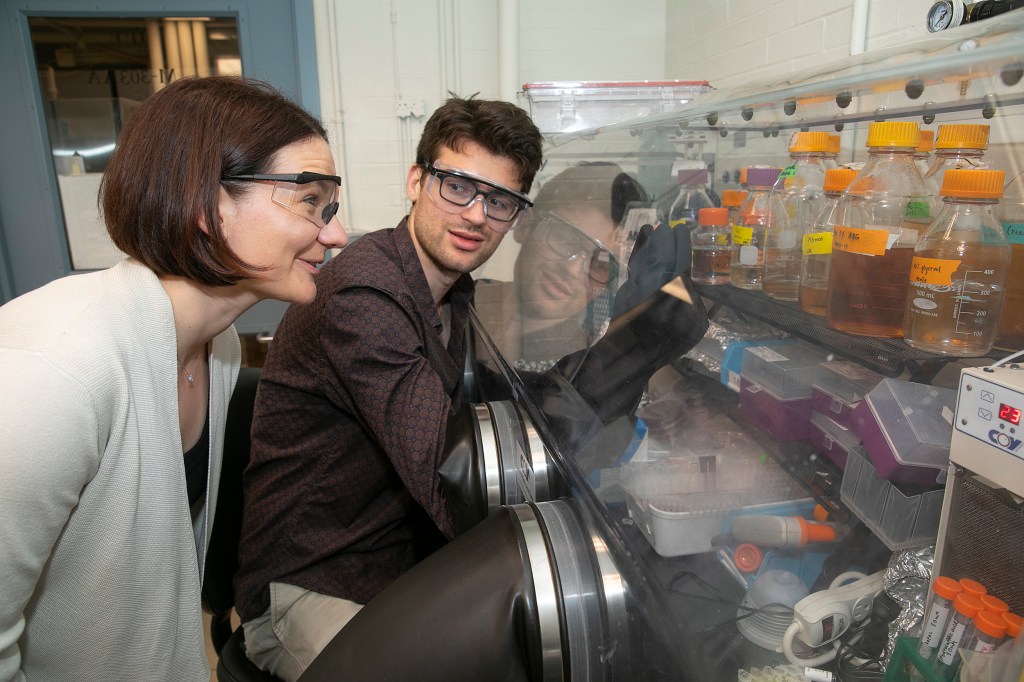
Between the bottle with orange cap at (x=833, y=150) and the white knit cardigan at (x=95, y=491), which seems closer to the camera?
the white knit cardigan at (x=95, y=491)

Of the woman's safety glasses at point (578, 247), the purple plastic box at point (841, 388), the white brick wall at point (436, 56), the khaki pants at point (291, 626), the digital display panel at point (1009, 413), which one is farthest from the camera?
the white brick wall at point (436, 56)

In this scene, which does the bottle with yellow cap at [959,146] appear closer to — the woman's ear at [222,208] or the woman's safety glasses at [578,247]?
the woman's safety glasses at [578,247]

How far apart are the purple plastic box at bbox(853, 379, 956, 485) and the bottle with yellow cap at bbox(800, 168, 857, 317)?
243 mm

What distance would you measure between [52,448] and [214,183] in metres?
0.41

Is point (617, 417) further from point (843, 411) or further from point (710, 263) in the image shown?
point (710, 263)


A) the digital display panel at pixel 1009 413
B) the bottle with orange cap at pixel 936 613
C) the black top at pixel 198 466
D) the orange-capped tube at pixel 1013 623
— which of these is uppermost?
the digital display panel at pixel 1009 413

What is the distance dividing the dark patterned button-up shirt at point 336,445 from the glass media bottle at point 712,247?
1.77 feet

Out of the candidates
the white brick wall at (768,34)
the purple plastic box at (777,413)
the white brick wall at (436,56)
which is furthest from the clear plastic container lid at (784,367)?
the white brick wall at (436,56)

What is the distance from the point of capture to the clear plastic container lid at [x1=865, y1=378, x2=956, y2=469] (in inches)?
23.9

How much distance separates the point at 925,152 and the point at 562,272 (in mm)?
722

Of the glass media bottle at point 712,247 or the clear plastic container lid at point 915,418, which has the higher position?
the glass media bottle at point 712,247

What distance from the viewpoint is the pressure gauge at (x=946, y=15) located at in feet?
3.16

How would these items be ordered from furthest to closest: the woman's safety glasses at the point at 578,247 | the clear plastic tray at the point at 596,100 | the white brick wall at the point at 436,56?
the white brick wall at the point at 436,56 < the clear plastic tray at the point at 596,100 < the woman's safety glasses at the point at 578,247

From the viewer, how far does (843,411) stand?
71 cm
